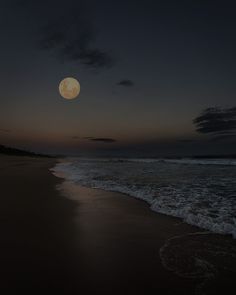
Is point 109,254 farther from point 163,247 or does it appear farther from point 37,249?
point 37,249

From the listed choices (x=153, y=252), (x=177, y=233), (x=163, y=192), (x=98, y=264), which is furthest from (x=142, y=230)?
(x=163, y=192)

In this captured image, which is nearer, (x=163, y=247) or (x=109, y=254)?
(x=109, y=254)

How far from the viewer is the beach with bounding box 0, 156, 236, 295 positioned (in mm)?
3846

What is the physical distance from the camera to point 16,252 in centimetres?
493

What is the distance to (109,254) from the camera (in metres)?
4.95

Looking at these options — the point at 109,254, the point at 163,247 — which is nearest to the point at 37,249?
the point at 109,254

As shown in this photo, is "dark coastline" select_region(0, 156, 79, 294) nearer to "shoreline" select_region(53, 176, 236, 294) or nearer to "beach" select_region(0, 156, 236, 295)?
"beach" select_region(0, 156, 236, 295)

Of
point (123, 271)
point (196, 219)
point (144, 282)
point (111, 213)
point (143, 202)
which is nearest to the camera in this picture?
point (144, 282)

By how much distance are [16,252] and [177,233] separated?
3.37 m

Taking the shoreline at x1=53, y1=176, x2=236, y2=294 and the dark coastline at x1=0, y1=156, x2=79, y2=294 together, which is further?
the shoreline at x1=53, y1=176, x2=236, y2=294

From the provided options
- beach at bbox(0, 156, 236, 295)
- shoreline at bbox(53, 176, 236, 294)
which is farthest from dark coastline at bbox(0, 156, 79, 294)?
shoreline at bbox(53, 176, 236, 294)

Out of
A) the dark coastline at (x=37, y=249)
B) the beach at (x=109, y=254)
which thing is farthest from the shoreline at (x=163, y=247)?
the dark coastline at (x=37, y=249)

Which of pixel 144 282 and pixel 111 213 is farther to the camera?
pixel 111 213

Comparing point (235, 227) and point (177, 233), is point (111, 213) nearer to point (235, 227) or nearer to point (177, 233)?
point (177, 233)
